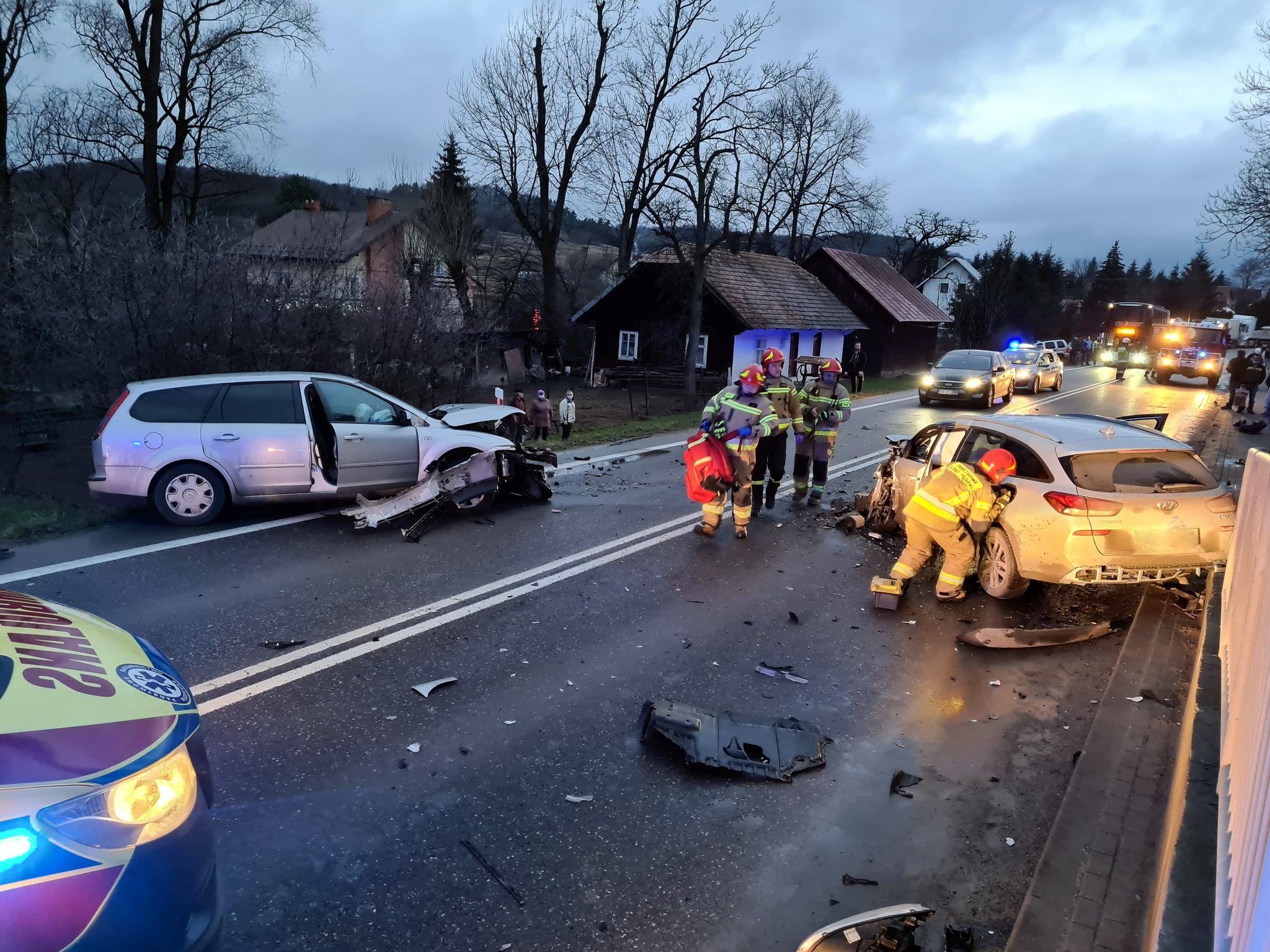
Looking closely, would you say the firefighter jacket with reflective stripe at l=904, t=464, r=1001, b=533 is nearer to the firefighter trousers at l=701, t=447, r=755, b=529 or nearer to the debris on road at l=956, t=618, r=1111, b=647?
the debris on road at l=956, t=618, r=1111, b=647

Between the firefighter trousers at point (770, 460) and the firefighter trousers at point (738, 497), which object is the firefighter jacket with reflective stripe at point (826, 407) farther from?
the firefighter trousers at point (738, 497)

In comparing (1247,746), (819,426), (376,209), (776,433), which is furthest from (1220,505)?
(376,209)

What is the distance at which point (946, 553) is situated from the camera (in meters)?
7.07

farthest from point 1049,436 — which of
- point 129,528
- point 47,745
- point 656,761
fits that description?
point 129,528

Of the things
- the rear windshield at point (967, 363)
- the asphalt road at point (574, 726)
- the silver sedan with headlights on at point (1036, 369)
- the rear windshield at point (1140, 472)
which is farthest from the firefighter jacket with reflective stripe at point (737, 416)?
the silver sedan with headlights on at point (1036, 369)

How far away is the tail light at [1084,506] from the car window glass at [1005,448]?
0.79 feet

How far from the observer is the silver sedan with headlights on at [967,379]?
23859 millimetres

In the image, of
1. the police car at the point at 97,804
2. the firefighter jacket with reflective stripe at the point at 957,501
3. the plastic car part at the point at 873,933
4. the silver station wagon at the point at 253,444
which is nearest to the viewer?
the police car at the point at 97,804

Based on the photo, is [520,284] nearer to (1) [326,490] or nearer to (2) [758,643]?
(1) [326,490]

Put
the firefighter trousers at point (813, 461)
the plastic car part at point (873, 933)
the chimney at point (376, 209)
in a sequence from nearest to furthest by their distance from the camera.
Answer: the plastic car part at point (873, 933) → the firefighter trousers at point (813, 461) → the chimney at point (376, 209)

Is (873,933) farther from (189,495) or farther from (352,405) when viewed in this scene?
(189,495)

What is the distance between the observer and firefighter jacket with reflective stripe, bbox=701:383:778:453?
8.88 meters

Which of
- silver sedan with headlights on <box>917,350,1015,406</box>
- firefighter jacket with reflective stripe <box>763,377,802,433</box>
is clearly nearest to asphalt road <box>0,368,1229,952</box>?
firefighter jacket with reflective stripe <box>763,377,802,433</box>

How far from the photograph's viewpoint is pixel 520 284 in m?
43.2
